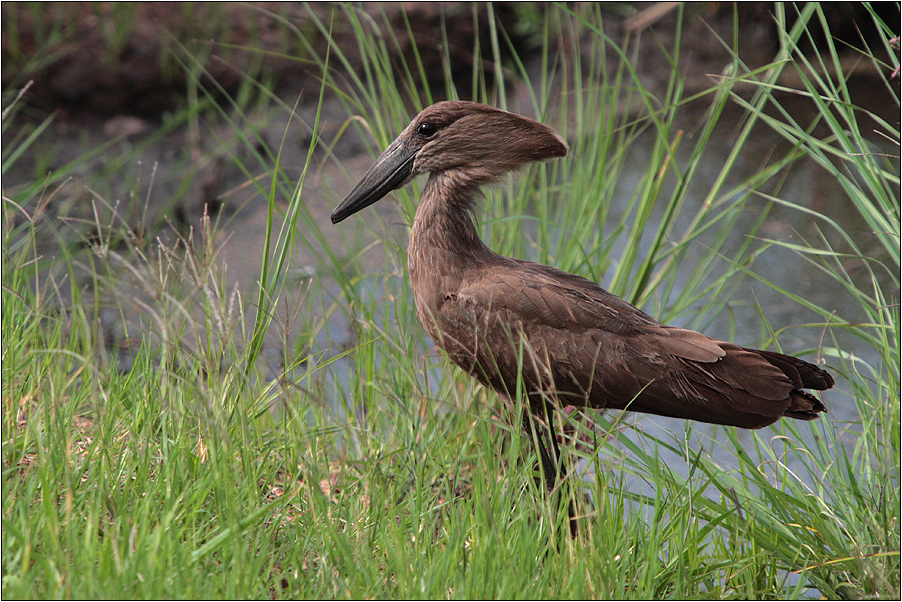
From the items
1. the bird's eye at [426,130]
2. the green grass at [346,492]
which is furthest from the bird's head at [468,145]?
the green grass at [346,492]

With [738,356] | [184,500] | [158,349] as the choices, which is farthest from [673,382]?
[158,349]

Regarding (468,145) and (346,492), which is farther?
(468,145)

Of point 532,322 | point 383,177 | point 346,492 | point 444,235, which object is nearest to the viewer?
point 346,492

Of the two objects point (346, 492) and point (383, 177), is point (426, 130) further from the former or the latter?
point (346, 492)

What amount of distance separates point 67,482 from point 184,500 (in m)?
0.33

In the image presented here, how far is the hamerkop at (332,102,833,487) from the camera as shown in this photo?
2807 mm

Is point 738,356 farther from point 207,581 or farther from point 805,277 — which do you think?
point 805,277

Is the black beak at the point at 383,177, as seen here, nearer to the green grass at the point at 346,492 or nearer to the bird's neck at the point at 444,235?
the bird's neck at the point at 444,235

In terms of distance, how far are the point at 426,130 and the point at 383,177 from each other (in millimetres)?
232

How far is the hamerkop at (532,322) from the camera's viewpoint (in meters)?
2.81

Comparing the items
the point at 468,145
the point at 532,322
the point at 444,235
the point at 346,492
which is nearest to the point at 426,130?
the point at 468,145

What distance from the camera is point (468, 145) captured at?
306 centimetres

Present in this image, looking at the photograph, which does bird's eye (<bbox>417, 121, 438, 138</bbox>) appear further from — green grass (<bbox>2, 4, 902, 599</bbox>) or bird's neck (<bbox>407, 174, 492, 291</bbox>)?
green grass (<bbox>2, 4, 902, 599</bbox>)

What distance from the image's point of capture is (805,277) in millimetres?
5148
